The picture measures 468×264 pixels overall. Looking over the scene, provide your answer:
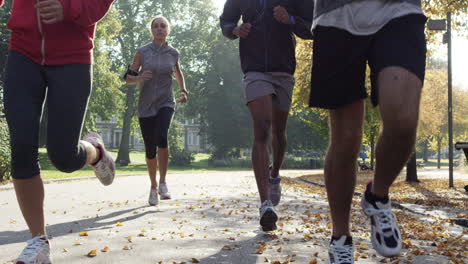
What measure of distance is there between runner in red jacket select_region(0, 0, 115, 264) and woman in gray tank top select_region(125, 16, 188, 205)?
12.7 feet

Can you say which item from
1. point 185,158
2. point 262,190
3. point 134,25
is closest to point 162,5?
point 134,25

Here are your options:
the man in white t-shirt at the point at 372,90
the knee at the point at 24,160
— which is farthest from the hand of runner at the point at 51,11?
the man in white t-shirt at the point at 372,90

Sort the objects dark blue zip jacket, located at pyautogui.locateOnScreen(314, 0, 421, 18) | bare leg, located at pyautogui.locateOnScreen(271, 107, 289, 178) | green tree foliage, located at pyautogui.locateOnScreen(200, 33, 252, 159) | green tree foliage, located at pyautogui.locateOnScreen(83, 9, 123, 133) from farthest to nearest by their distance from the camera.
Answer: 1. green tree foliage, located at pyautogui.locateOnScreen(200, 33, 252, 159)
2. green tree foliage, located at pyautogui.locateOnScreen(83, 9, 123, 133)
3. bare leg, located at pyautogui.locateOnScreen(271, 107, 289, 178)
4. dark blue zip jacket, located at pyautogui.locateOnScreen(314, 0, 421, 18)

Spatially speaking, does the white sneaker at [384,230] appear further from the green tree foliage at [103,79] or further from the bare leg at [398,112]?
the green tree foliage at [103,79]

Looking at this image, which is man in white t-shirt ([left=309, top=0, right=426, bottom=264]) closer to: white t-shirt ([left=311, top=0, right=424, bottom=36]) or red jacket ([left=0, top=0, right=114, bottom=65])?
white t-shirt ([left=311, top=0, right=424, bottom=36])

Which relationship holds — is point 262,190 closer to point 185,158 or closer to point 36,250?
point 36,250

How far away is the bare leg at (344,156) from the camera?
2990 mm

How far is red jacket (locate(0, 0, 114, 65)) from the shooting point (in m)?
3.25

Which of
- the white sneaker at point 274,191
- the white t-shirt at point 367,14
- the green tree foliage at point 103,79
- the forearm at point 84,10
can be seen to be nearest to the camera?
the white t-shirt at point 367,14

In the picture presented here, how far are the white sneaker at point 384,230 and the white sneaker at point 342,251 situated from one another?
0.14 metres

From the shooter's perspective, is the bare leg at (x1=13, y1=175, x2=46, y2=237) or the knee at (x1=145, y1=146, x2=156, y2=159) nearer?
the bare leg at (x1=13, y1=175, x2=46, y2=237)

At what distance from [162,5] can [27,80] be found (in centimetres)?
4547

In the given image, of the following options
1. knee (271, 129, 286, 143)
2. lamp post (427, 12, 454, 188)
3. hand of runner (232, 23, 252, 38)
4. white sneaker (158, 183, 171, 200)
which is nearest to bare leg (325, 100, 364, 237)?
hand of runner (232, 23, 252, 38)

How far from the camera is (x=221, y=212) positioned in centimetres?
668
